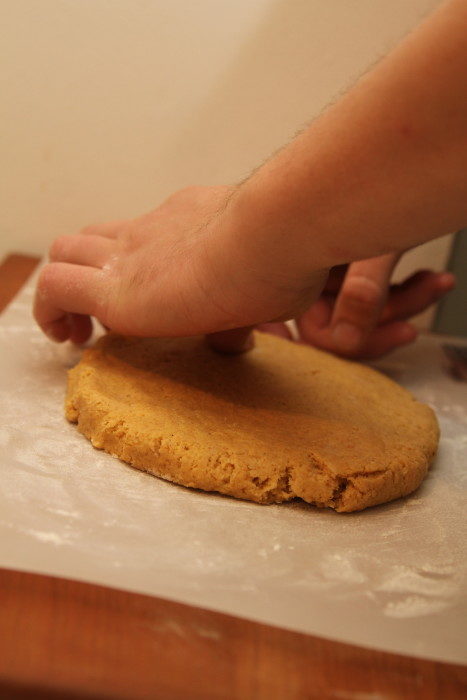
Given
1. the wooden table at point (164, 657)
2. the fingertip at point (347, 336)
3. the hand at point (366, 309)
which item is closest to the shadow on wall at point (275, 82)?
the hand at point (366, 309)

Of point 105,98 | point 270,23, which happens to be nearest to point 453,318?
point 270,23

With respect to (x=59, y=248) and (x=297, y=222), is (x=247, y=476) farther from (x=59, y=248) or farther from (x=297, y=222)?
(x=59, y=248)

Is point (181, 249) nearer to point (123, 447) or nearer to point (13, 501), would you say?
point (123, 447)

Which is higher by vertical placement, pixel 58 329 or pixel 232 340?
pixel 58 329

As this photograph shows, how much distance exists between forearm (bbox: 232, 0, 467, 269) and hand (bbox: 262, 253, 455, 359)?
1.61 ft

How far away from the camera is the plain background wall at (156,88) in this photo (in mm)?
1679

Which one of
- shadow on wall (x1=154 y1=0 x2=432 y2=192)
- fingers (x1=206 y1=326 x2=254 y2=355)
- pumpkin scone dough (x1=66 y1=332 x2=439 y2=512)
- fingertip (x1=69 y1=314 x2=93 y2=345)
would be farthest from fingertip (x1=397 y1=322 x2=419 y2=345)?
fingertip (x1=69 y1=314 x2=93 y2=345)

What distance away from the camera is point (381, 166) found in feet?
2.25

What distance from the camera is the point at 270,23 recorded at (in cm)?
171

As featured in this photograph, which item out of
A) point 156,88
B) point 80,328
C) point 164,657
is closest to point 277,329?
point 80,328

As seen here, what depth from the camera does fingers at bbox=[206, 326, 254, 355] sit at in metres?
1.13

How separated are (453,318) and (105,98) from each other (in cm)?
114

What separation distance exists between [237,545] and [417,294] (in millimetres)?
949

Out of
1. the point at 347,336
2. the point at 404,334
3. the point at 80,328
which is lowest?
the point at 404,334
